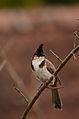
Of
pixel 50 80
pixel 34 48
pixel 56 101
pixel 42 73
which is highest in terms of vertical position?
pixel 50 80

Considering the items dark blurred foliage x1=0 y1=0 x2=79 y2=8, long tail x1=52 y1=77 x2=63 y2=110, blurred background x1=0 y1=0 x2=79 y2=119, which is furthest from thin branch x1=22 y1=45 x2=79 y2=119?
dark blurred foliage x1=0 y1=0 x2=79 y2=8

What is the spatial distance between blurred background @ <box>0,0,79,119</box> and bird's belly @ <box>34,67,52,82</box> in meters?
3.51

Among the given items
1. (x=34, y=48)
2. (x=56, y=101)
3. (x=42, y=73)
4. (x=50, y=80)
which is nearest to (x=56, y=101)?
(x=56, y=101)

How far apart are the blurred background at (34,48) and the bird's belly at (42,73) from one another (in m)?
3.51

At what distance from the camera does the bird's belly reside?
A: 395cm

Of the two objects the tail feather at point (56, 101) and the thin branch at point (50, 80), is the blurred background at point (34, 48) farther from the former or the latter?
the thin branch at point (50, 80)

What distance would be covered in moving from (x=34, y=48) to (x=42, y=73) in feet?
17.0

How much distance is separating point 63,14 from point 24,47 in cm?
171

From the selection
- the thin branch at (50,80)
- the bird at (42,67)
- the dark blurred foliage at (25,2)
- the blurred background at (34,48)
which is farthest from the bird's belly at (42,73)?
the dark blurred foliage at (25,2)

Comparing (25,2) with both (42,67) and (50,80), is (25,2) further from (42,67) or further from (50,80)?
(50,80)

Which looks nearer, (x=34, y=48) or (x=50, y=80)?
(x=50, y=80)

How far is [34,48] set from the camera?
914 centimetres

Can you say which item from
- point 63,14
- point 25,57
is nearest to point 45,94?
point 25,57

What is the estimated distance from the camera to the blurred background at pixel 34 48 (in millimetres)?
8227
